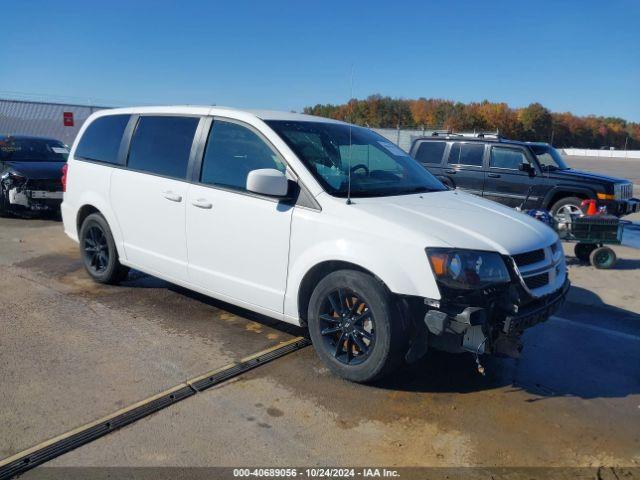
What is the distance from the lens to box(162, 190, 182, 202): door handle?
4723 millimetres

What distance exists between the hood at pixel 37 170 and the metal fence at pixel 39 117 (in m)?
14.0

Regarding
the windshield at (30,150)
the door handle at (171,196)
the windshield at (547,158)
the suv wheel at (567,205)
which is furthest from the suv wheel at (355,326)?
the windshield at (30,150)

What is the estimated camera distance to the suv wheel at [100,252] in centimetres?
566

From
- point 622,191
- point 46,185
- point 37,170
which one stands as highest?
point 622,191

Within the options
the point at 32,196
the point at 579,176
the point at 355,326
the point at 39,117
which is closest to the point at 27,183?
the point at 32,196

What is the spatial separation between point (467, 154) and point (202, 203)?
26.6ft

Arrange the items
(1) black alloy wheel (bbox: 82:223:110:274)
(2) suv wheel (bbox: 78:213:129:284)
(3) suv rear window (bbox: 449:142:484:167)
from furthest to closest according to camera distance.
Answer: (3) suv rear window (bbox: 449:142:484:167), (1) black alloy wheel (bbox: 82:223:110:274), (2) suv wheel (bbox: 78:213:129:284)

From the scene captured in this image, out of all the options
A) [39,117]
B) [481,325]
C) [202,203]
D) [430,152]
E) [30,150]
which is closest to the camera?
[481,325]

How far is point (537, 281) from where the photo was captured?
3.71m

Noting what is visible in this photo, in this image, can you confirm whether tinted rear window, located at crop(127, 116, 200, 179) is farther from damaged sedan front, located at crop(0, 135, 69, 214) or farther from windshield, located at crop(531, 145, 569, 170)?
windshield, located at crop(531, 145, 569, 170)

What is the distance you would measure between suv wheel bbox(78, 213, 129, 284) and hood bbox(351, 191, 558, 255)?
9.87 ft

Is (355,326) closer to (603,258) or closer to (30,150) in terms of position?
(603,258)

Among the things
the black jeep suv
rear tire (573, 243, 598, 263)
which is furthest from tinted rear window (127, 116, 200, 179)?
the black jeep suv

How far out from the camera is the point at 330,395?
3.67 metres
